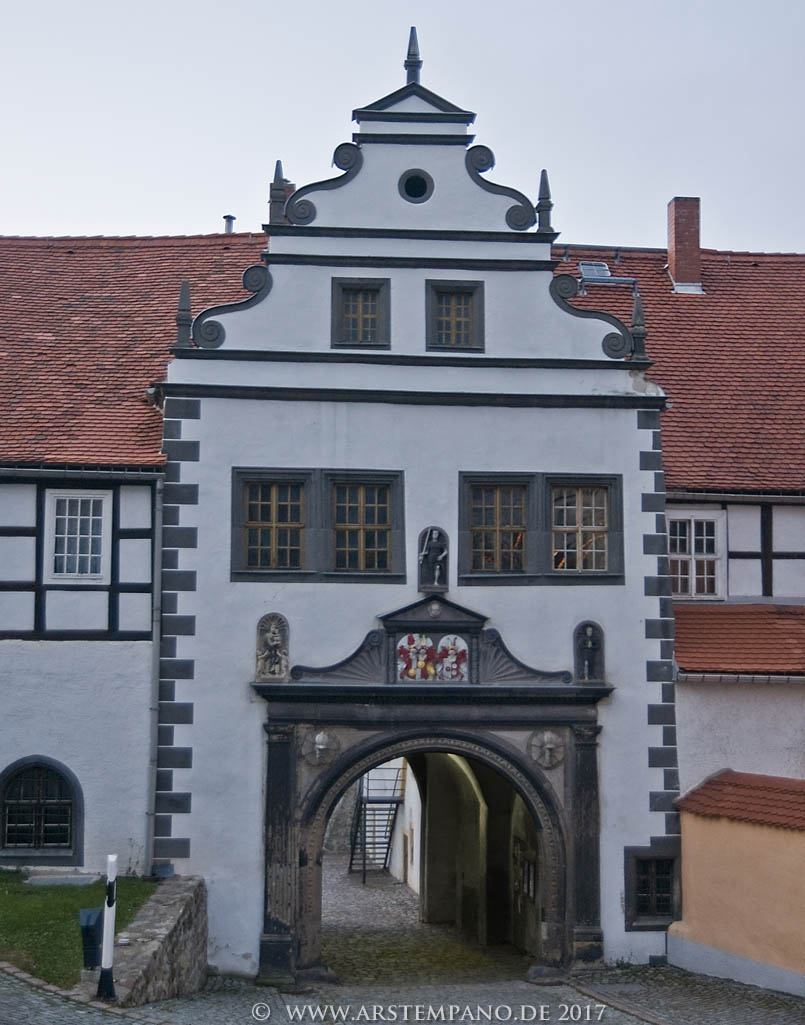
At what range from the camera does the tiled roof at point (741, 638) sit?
19.8 metres

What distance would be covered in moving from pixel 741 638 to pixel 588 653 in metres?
2.20

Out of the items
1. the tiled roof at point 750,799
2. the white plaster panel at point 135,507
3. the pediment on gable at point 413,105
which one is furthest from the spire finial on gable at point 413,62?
the tiled roof at point 750,799

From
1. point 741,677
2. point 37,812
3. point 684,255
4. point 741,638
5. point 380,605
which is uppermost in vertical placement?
point 684,255

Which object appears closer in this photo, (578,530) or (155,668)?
(155,668)

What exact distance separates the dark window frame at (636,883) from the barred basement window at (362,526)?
16.0 feet

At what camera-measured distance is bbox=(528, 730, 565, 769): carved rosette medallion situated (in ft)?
63.8

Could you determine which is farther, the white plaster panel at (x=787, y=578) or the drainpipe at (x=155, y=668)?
the white plaster panel at (x=787, y=578)

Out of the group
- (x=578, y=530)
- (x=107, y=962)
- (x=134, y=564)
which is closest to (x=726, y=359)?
(x=578, y=530)

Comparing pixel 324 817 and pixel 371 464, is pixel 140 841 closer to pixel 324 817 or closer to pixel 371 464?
pixel 324 817

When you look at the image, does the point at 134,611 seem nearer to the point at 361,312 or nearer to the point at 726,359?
the point at 361,312

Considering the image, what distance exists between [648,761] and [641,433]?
430 cm

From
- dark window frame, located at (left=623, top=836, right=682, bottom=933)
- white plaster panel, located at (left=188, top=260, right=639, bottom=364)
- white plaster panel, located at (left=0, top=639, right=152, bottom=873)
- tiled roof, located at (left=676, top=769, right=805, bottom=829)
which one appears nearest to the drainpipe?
white plaster panel, located at (left=0, top=639, right=152, bottom=873)

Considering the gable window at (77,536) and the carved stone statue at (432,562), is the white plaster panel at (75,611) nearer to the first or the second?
the gable window at (77,536)

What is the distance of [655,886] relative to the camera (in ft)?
64.0
